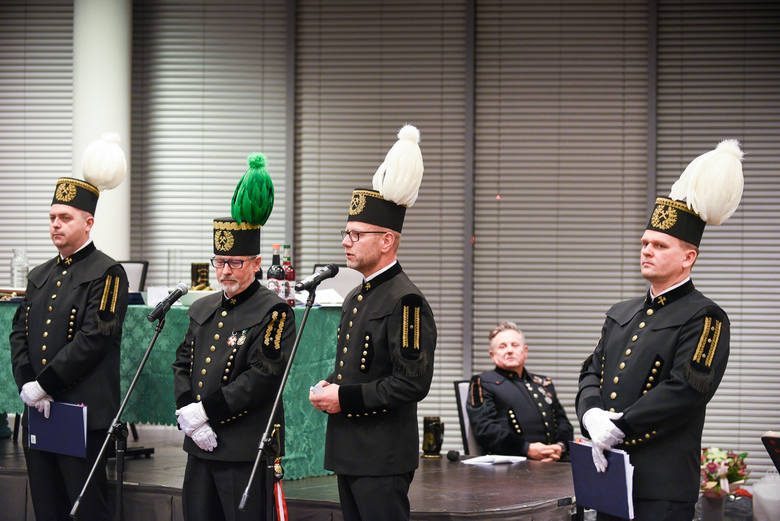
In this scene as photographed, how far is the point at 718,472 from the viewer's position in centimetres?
440

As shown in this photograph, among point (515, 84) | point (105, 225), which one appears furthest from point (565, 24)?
point (105, 225)

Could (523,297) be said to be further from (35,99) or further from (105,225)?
(35,99)

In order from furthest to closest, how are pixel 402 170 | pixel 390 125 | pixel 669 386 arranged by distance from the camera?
pixel 390 125, pixel 402 170, pixel 669 386

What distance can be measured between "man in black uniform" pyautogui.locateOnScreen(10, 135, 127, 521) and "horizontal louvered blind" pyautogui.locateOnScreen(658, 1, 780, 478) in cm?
419

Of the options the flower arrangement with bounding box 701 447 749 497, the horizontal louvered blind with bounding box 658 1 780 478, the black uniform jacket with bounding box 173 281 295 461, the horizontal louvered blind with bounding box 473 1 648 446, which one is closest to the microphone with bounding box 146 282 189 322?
the black uniform jacket with bounding box 173 281 295 461

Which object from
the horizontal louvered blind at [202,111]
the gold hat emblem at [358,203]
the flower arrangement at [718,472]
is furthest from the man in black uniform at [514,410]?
the horizontal louvered blind at [202,111]

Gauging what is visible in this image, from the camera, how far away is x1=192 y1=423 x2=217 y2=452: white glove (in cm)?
336

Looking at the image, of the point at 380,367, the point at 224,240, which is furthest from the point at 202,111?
the point at 380,367

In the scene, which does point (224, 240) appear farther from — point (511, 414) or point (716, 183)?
point (511, 414)

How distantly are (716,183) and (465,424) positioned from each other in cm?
268

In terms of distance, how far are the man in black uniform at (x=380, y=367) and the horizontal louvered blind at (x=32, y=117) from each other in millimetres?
4475

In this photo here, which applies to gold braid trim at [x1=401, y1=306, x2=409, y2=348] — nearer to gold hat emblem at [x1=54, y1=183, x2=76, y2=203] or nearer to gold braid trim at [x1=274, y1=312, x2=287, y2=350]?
gold braid trim at [x1=274, y1=312, x2=287, y2=350]

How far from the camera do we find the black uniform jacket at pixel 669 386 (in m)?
2.80

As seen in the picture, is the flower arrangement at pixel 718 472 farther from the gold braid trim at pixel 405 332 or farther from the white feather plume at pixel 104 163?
the white feather plume at pixel 104 163
